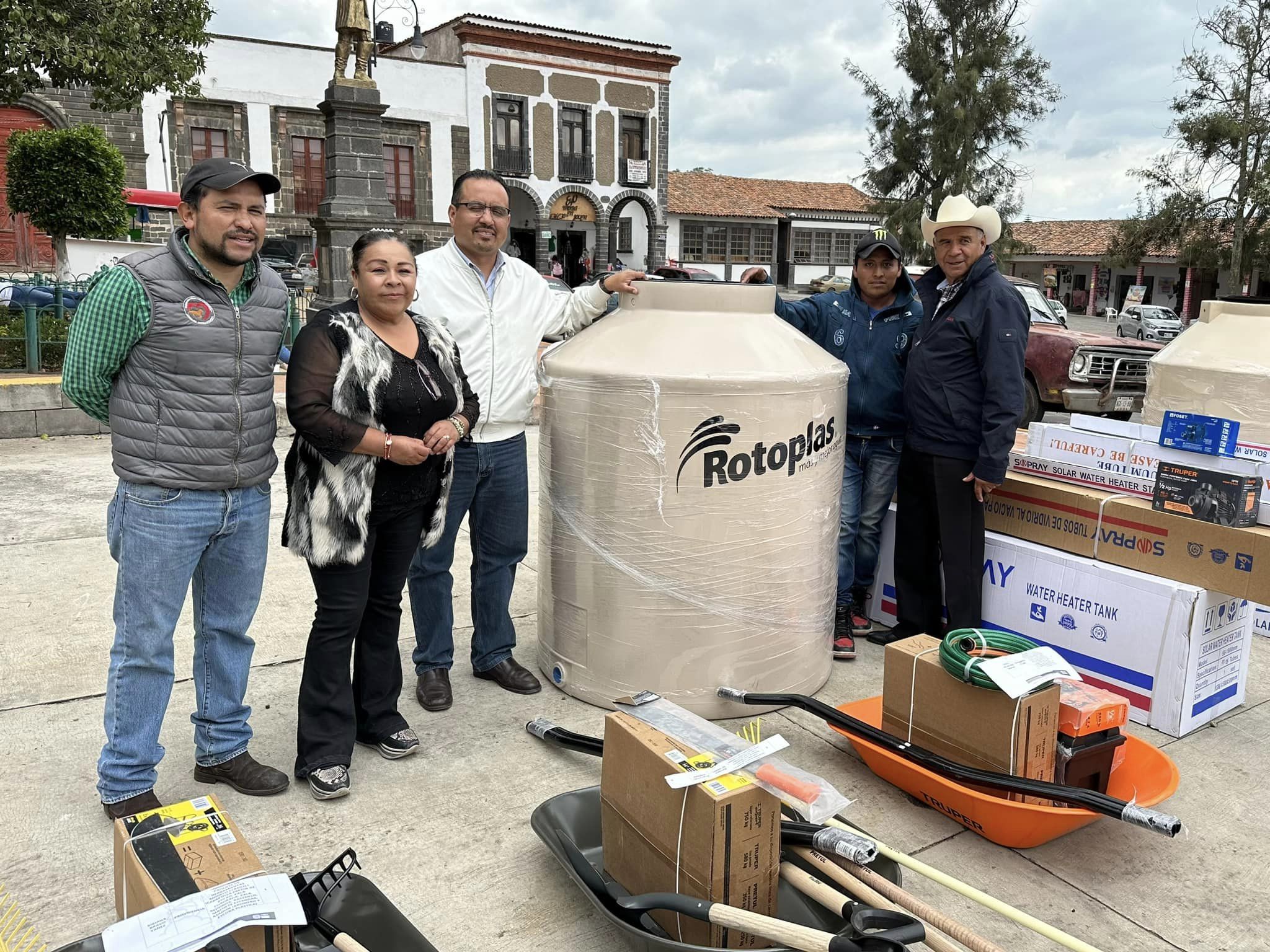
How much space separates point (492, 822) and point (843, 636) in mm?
1935

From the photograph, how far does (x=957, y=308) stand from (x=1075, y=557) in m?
1.10

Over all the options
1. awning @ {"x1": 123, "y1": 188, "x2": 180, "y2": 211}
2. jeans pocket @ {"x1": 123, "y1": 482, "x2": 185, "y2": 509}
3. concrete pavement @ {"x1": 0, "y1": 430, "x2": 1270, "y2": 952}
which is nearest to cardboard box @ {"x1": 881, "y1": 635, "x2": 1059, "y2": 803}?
concrete pavement @ {"x1": 0, "y1": 430, "x2": 1270, "y2": 952}

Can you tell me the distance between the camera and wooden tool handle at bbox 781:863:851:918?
6.75 feet

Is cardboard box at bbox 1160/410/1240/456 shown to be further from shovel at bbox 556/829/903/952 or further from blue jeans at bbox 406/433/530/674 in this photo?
shovel at bbox 556/829/903/952

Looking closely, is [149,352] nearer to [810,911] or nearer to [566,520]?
[566,520]

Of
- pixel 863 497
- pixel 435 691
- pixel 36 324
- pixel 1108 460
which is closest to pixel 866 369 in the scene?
pixel 863 497

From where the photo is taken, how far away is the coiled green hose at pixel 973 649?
9.11ft

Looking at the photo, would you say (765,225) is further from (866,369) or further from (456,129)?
(866,369)

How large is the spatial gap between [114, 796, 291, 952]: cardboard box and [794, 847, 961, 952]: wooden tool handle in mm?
1126

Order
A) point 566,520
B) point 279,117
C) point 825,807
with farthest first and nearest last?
1. point 279,117
2. point 566,520
3. point 825,807

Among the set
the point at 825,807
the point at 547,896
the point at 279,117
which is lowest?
the point at 547,896

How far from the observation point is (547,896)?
2529 mm

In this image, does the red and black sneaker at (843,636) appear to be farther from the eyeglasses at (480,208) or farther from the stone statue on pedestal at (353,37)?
the stone statue on pedestal at (353,37)

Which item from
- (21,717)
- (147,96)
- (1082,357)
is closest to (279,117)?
(147,96)
